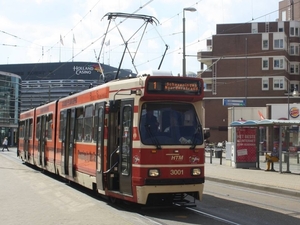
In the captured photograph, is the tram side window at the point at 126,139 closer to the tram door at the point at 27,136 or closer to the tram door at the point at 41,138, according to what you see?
the tram door at the point at 41,138

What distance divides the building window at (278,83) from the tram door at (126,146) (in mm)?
61217

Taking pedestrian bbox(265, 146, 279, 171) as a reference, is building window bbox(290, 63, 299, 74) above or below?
above

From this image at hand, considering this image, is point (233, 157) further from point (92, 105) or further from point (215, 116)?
point (215, 116)

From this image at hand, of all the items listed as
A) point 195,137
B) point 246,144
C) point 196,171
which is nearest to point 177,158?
point 196,171

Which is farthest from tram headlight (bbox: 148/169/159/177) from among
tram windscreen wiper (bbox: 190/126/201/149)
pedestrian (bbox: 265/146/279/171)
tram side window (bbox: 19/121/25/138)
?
tram side window (bbox: 19/121/25/138)

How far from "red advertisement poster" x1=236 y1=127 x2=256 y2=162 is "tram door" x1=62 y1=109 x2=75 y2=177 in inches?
445

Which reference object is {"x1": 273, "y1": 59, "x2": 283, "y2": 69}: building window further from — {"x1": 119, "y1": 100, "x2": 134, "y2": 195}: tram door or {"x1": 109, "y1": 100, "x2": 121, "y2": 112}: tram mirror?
{"x1": 119, "y1": 100, "x2": 134, "y2": 195}: tram door

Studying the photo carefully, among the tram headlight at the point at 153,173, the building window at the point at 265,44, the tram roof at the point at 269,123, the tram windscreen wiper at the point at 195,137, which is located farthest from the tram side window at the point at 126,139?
the building window at the point at 265,44

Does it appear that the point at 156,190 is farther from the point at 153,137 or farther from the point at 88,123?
the point at 88,123

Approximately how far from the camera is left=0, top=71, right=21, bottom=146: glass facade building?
275 feet

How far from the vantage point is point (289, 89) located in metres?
69.2

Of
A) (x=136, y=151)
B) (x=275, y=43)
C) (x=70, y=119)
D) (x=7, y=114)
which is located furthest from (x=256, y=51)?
(x=136, y=151)

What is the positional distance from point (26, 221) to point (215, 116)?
6362cm

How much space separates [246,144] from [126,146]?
49.7 ft
